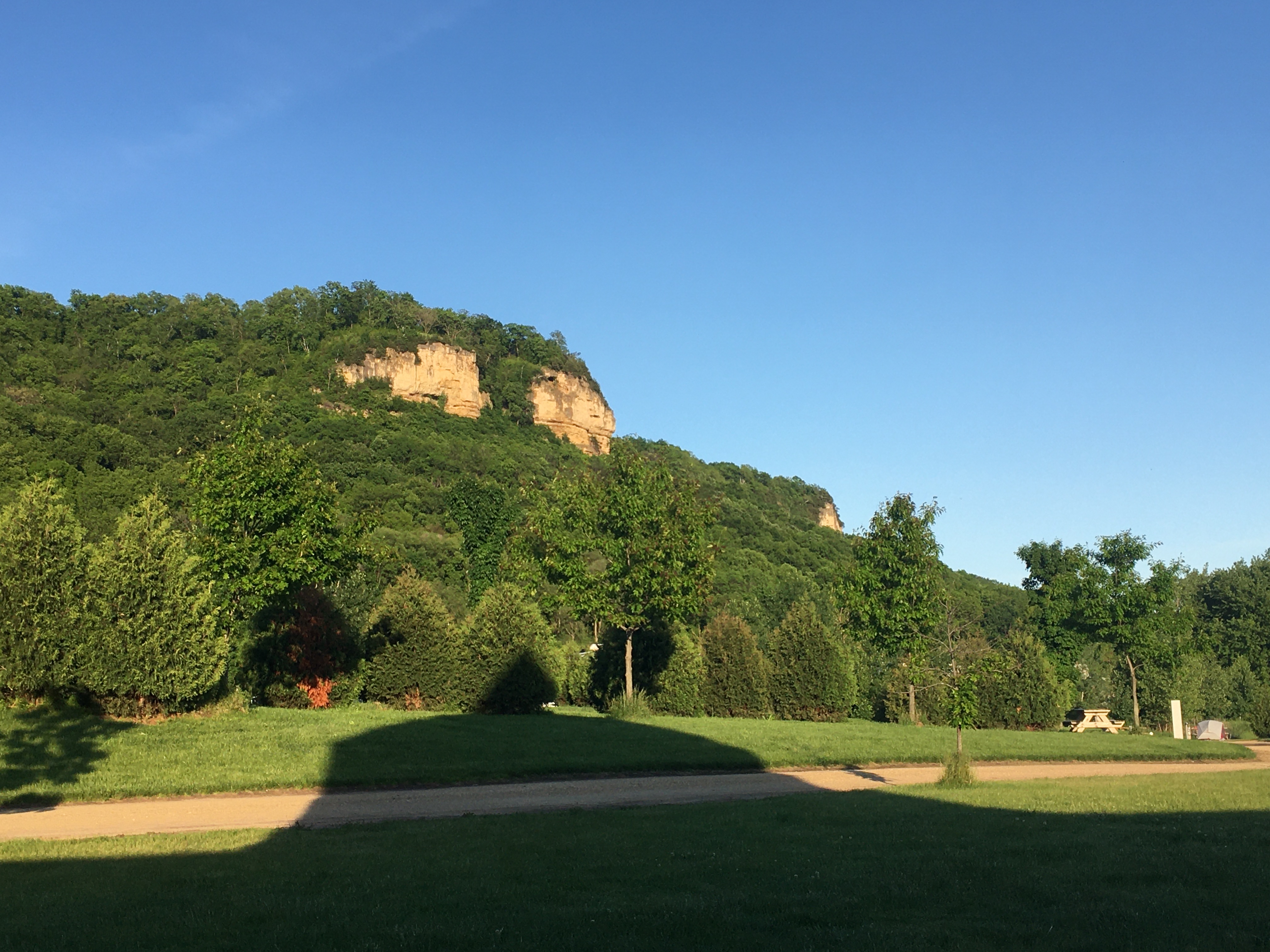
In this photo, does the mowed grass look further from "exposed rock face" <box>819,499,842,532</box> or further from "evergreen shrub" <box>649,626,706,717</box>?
"exposed rock face" <box>819,499,842,532</box>

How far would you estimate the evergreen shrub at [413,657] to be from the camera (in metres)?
29.0

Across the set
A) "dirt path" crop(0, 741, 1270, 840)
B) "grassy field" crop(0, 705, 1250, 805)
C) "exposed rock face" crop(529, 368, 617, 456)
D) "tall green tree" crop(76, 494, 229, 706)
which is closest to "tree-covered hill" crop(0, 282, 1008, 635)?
"exposed rock face" crop(529, 368, 617, 456)

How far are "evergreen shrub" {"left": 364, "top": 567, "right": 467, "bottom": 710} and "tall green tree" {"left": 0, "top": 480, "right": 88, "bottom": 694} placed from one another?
1035 cm

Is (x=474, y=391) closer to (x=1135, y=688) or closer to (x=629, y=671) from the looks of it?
(x=1135, y=688)

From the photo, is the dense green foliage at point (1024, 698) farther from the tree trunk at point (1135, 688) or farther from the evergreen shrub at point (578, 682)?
the evergreen shrub at point (578, 682)

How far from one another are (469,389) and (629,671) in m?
108

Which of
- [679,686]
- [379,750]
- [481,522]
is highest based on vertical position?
[481,522]

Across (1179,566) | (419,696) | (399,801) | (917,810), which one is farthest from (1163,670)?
(399,801)

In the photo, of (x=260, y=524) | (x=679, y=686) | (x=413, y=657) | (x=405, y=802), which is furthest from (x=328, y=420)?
(x=405, y=802)

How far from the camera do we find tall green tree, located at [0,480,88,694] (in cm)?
1892

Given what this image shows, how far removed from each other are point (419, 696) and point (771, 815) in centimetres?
→ 1910

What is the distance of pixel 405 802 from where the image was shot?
14219 mm

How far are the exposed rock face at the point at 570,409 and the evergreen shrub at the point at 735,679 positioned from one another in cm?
10523

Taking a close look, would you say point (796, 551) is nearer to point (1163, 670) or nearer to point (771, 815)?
point (1163, 670)
